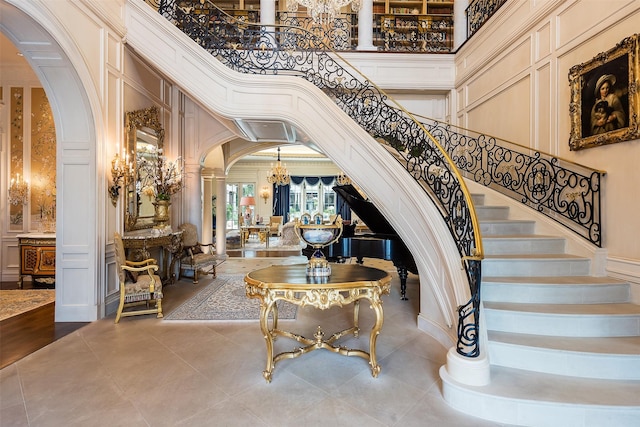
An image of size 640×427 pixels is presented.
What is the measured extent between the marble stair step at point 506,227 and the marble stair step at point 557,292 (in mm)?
1001

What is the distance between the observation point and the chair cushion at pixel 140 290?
3.81 meters

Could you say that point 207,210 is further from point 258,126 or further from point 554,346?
point 554,346

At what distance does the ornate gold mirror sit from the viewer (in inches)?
177

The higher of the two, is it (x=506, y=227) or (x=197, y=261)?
(x=506, y=227)

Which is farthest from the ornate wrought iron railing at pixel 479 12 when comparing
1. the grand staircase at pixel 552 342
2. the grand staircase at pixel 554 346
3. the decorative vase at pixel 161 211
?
the decorative vase at pixel 161 211

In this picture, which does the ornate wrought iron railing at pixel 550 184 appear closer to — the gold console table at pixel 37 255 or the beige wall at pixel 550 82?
the beige wall at pixel 550 82

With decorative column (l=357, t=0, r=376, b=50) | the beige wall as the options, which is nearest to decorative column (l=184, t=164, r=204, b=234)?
decorative column (l=357, t=0, r=376, b=50)

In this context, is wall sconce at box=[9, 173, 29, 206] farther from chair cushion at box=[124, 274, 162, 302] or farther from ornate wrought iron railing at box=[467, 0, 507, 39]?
ornate wrought iron railing at box=[467, 0, 507, 39]

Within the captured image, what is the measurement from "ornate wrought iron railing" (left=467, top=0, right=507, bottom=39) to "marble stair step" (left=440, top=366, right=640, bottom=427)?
5.21 metres

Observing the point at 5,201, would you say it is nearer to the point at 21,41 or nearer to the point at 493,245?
the point at 21,41

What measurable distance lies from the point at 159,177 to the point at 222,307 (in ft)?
8.49

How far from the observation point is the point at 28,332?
11.1ft

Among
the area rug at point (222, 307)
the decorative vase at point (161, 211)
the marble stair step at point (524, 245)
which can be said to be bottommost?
the area rug at point (222, 307)

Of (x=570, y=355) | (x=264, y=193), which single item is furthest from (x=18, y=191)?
(x=264, y=193)
